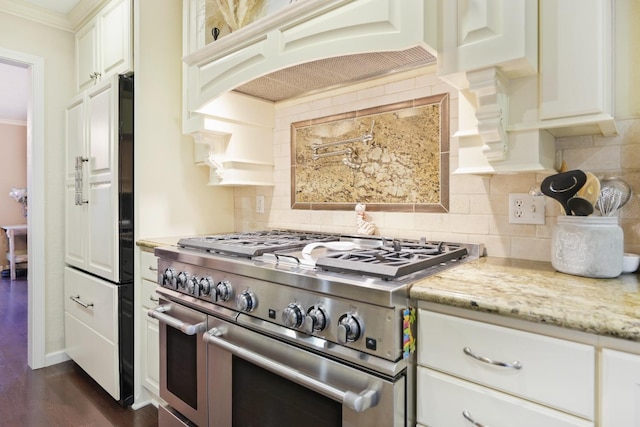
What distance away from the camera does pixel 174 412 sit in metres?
1.72

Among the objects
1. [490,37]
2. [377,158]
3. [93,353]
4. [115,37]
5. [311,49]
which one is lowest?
[93,353]

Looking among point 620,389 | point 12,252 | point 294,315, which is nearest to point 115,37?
point 294,315

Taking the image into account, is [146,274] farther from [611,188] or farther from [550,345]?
[611,188]

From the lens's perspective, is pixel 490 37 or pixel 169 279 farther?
pixel 169 279

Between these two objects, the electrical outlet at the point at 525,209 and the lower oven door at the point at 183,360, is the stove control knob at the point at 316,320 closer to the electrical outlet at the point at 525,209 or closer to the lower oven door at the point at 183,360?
the lower oven door at the point at 183,360

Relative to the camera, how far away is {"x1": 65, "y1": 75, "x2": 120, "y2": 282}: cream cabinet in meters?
2.08

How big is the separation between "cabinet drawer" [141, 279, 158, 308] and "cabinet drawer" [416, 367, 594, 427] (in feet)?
4.89

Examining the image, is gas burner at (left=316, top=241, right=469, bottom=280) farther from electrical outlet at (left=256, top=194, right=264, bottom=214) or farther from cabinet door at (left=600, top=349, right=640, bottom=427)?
electrical outlet at (left=256, top=194, right=264, bottom=214)

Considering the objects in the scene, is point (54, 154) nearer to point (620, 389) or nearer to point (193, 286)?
point (193, 286)

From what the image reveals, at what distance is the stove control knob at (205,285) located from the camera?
149 centimetres

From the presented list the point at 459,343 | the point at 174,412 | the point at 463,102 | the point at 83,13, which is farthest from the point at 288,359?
the point at 83,13

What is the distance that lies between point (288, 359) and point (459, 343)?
55 cm

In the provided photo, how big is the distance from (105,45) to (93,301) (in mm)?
1610

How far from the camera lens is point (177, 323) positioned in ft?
5.21
